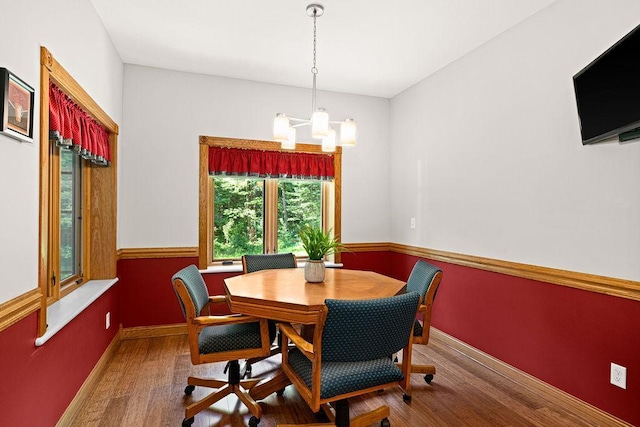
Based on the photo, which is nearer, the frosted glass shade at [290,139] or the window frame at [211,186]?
the frosted glass shade at [290,139]

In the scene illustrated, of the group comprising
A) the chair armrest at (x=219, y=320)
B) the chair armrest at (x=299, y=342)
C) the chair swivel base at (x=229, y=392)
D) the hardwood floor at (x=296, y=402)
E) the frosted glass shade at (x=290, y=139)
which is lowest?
the hardwood floor at (x=296, y=402)

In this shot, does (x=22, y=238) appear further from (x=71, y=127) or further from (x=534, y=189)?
(x=534, y=189)

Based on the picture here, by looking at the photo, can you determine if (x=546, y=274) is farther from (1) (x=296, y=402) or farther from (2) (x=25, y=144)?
(2) (x=25, y=144)

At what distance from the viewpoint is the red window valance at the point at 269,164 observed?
397 cm

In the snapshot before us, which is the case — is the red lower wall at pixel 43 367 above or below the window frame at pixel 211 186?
below

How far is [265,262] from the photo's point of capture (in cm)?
343

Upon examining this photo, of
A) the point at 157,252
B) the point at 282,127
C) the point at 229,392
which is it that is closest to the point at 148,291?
the point at 157,252

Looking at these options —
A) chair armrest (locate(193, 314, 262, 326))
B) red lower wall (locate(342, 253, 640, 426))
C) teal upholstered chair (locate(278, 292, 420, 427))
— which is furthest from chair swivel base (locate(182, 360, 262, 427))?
red lower wall (locate(342, 253, 640, 426))

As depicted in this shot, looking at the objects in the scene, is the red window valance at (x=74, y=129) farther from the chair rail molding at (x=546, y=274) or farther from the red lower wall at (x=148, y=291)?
the chair rail molding at (x=546, y=274)

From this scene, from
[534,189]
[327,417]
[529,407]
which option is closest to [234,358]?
[327,417]

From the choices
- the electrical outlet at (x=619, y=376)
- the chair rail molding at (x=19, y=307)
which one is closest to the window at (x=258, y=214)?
the chair rail molding at (x=19, y=307)

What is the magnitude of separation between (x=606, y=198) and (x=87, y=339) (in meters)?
3.59

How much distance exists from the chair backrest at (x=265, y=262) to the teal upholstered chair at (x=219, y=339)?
90cm

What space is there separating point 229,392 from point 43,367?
1.07 m
